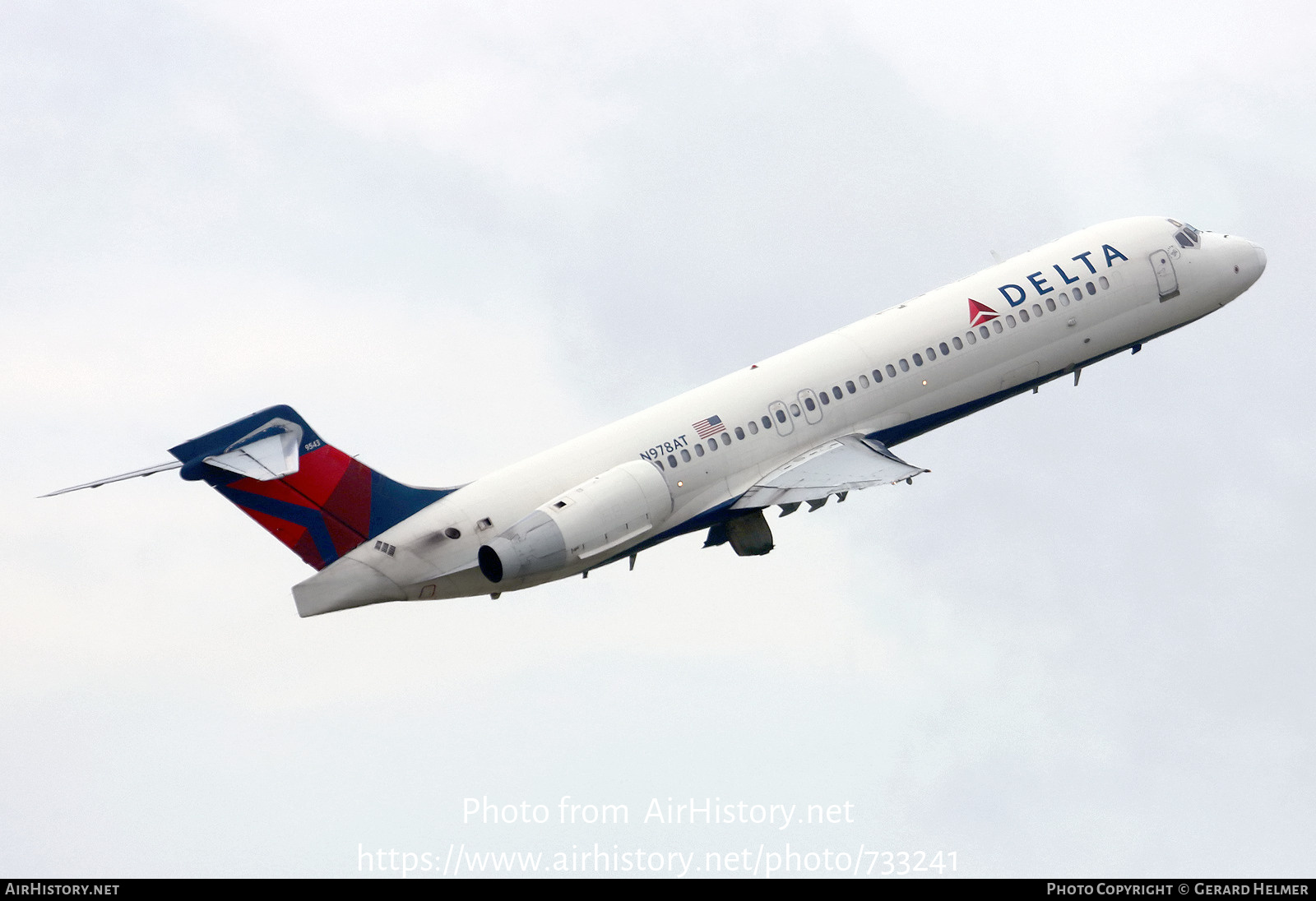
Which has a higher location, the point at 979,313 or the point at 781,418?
the point at 979,313

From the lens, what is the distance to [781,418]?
46.3 meters

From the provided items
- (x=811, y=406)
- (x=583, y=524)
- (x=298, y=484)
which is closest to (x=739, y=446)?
(x=811, y=406)

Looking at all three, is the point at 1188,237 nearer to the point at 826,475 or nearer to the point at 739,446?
the point at 826,475

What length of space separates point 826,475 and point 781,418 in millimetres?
1935

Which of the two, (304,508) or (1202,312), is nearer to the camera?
(304,508)

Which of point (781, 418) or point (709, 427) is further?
point (781, 418)

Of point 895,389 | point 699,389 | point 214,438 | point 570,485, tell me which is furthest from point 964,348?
point 214,438

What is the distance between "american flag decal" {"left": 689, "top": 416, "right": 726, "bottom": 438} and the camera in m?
45.3

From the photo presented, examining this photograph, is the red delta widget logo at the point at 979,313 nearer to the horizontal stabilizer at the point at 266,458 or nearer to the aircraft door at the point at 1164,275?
the aircraft door at the point at 1164,275

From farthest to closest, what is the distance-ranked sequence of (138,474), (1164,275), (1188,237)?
(1188,237) < (1164,275) < (138,474)

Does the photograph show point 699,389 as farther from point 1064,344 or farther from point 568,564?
point 1064,344

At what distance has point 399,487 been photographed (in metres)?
42.8

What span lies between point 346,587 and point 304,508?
1928 millimetres

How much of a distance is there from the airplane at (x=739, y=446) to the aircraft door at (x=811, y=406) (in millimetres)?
43
